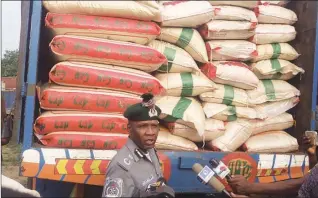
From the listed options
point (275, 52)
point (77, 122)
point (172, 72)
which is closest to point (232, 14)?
point (275, 52)

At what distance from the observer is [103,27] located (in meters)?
2.78

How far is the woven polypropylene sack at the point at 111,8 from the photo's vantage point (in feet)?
9.02

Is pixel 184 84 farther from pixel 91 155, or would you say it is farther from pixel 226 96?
pixel 91 155

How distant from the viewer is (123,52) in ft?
9.18

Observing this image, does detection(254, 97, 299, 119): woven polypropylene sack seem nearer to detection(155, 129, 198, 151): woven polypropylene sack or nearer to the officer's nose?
detection(155, 129, 198, 151): woven polypropylene sack

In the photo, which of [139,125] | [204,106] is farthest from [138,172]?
[204,106]

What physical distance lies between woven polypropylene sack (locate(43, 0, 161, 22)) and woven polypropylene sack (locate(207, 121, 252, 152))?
116 cm

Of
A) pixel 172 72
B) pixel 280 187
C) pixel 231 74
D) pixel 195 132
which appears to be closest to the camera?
pixel 280 187

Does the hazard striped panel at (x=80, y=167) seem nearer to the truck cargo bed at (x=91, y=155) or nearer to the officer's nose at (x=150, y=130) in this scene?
the truck cargo bed at (x=91, y=155)

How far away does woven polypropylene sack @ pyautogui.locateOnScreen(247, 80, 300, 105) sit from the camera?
11.1ft

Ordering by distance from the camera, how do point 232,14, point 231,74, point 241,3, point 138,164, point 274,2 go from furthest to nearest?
1. point 274,2
2. point 241,3
3. point 232,14
4. point 231,74
5. point 138,164

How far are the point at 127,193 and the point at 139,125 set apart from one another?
1.43 feet

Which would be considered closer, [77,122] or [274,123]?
[77,122]

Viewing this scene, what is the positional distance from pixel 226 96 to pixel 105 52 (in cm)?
119
